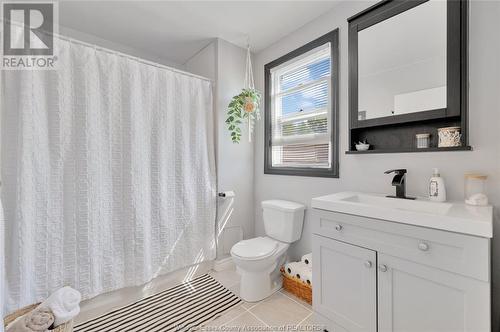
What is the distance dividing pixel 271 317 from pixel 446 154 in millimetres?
1619

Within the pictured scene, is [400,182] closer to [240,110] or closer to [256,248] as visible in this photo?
[256,248]

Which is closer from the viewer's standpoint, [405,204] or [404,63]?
[405,204]

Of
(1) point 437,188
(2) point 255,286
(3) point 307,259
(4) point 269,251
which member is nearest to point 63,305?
(2) point 255,286

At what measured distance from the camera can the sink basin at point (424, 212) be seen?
0.92m

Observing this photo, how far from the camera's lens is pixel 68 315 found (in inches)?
49.7

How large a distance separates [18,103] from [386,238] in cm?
231

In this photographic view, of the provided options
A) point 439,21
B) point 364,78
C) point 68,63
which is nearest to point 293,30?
point 364,78

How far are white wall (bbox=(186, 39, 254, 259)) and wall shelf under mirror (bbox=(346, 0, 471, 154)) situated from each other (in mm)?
1220

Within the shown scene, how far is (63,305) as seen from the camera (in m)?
1.28

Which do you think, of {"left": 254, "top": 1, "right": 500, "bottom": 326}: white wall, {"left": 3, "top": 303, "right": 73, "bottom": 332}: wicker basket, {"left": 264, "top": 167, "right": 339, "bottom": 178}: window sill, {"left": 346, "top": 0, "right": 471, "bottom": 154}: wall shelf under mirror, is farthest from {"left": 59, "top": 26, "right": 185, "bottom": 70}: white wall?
{"left": 3, "top": 303, "right": 73, "bottom": 332}: wicker basket

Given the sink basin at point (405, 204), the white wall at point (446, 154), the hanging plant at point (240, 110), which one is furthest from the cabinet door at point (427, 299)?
the hanging plant at point (240, 110)

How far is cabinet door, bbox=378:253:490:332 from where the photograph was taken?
92 cm

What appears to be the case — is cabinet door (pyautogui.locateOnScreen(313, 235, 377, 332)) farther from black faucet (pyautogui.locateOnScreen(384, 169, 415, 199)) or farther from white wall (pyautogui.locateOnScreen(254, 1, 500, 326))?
white wall (pyautogui.locateOnScreen(254, 1, 500, 326))

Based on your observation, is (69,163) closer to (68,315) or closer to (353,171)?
(68,315)
